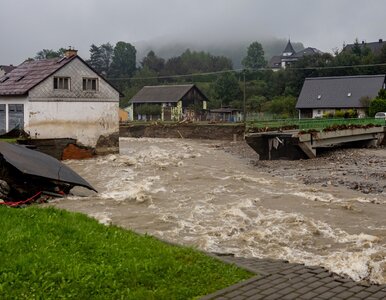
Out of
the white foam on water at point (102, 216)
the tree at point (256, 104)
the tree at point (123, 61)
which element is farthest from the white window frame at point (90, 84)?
the tree at point (123, 61)

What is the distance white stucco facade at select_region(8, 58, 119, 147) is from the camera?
1137 inches

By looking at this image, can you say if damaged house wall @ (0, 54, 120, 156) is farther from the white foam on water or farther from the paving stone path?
the paving stone path

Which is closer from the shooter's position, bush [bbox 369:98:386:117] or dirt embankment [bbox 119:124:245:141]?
dirt embankment [bbox 119:124:245:141]

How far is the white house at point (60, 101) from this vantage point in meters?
28.9

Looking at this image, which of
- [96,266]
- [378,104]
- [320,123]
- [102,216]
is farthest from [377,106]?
[96,266]

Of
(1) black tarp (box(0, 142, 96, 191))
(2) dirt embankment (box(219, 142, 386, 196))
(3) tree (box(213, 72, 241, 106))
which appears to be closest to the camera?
(1) black tarp (box(0, 142, 96, 191))

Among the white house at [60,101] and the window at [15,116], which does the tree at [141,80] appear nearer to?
the white house at [60,101]

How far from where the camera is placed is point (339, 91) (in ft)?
211

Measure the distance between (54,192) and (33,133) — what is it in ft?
45.9

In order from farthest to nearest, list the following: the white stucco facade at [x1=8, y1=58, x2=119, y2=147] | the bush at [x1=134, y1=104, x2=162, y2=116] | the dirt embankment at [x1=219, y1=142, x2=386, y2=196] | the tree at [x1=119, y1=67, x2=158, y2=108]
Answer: the tree at [x1=119, y1=67, x2=158, y2=108] < the bush at [x1=134, y1=104, x2=162, y2=116] < the white stucco facade at [x1=8, y1=58, x2=119, y2=147] < the dirt embankment at [x1=219, y1=142, x2=386, y2=196]

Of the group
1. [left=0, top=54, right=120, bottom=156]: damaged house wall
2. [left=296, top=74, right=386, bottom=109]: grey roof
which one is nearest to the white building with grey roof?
[left=296, top=74, right=386, bottom=109]: grey roof

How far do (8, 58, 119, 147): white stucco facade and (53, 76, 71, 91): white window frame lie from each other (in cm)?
12

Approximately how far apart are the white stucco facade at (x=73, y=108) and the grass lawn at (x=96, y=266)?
863 inches

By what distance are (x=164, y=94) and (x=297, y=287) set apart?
71756 mm
